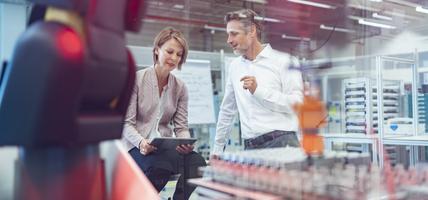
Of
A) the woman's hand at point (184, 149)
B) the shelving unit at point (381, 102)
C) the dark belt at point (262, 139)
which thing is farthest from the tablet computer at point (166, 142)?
the shelving unit at point (381, 102)

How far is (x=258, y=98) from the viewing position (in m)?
1.28

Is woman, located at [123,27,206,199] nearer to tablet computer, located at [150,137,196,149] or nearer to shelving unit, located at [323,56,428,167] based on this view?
tablet computer, located at [150,137,196,149]

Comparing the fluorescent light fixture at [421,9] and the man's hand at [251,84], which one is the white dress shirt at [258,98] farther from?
the fluorescent light fixture at [421,9]

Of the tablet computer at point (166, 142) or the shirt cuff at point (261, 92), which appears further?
the tablet computer at point (166, 142)

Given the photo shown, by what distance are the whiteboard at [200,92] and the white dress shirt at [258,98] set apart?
7.19 feet

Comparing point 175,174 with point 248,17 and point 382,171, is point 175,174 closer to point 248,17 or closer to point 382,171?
point 248,17

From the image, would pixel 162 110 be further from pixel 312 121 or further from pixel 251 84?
pixel 312 121

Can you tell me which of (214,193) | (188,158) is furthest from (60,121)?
(188,158)

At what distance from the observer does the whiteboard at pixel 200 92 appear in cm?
399

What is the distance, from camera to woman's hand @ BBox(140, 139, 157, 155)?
5.07ft

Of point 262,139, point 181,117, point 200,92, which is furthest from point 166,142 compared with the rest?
point 200,92

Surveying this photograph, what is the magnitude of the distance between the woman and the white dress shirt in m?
0.18

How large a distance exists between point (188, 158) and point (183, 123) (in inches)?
12.1

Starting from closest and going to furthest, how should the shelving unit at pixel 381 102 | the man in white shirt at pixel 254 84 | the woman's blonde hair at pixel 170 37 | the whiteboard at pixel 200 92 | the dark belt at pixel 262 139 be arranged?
the man in white shirt at pixel 254 84, the dark belt at pixel 262 139, the woman's blonde hair at pixel 170 37, the shelving unit at pixel 381 102, the whiteboard at pixel 200 92
